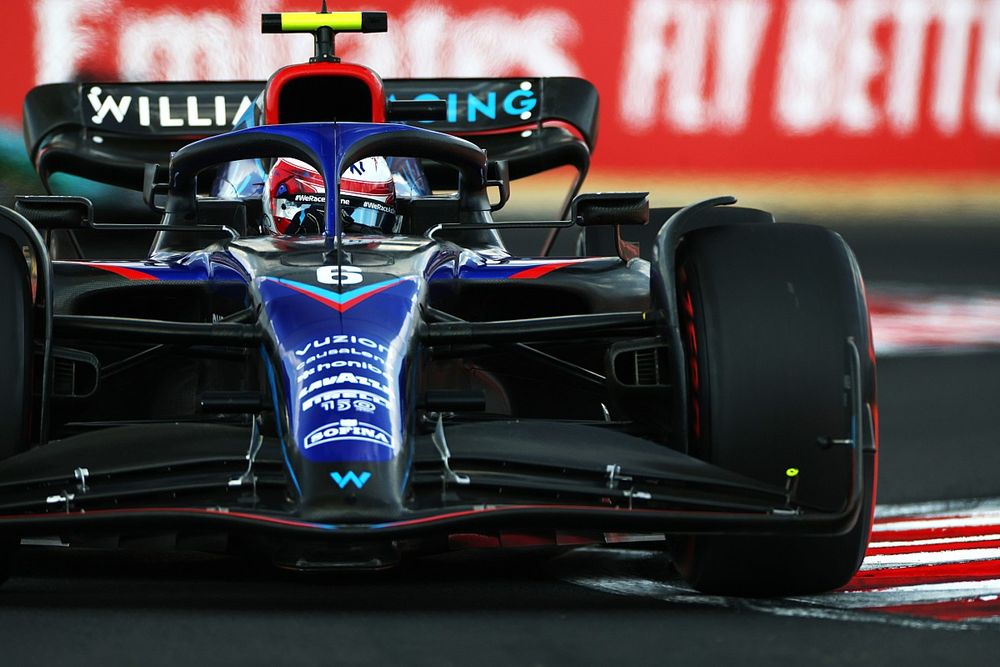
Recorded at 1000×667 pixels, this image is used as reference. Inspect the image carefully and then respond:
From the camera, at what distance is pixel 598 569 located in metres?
3.99

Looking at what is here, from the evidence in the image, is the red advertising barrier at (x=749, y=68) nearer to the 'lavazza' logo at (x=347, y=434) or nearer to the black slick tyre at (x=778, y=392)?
the black slick tyre at (x=778, y=392)

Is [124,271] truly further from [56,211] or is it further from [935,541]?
[935,541]

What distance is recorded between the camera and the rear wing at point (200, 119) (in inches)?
251

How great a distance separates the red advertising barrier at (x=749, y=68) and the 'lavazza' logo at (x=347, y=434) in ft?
23.7

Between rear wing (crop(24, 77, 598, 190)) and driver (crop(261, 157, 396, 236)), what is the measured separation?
4.87 ft

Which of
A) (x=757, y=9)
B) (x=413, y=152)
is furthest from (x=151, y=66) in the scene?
(x=413, y=152)

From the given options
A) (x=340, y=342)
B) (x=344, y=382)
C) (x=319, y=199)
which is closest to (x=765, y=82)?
(x=319, y=199)

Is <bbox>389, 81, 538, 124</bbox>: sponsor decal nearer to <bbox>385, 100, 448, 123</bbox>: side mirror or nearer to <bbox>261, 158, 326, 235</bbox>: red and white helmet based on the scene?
<bbox>385, 100, 448, 123</bbox>: side mirror

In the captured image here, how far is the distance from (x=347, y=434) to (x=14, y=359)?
75cm

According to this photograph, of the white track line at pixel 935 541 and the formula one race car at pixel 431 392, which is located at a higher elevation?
the formula one race car at pixel 431 392

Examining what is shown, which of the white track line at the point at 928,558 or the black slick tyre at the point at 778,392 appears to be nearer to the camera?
the black slick tyre at the point at 778,392

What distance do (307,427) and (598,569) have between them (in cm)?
106

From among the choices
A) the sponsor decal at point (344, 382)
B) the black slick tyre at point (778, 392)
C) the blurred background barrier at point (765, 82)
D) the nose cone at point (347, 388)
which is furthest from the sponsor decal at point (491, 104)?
the blurred background barrier at point (765, 82)

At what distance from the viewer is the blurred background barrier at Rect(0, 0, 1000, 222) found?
1029cm
